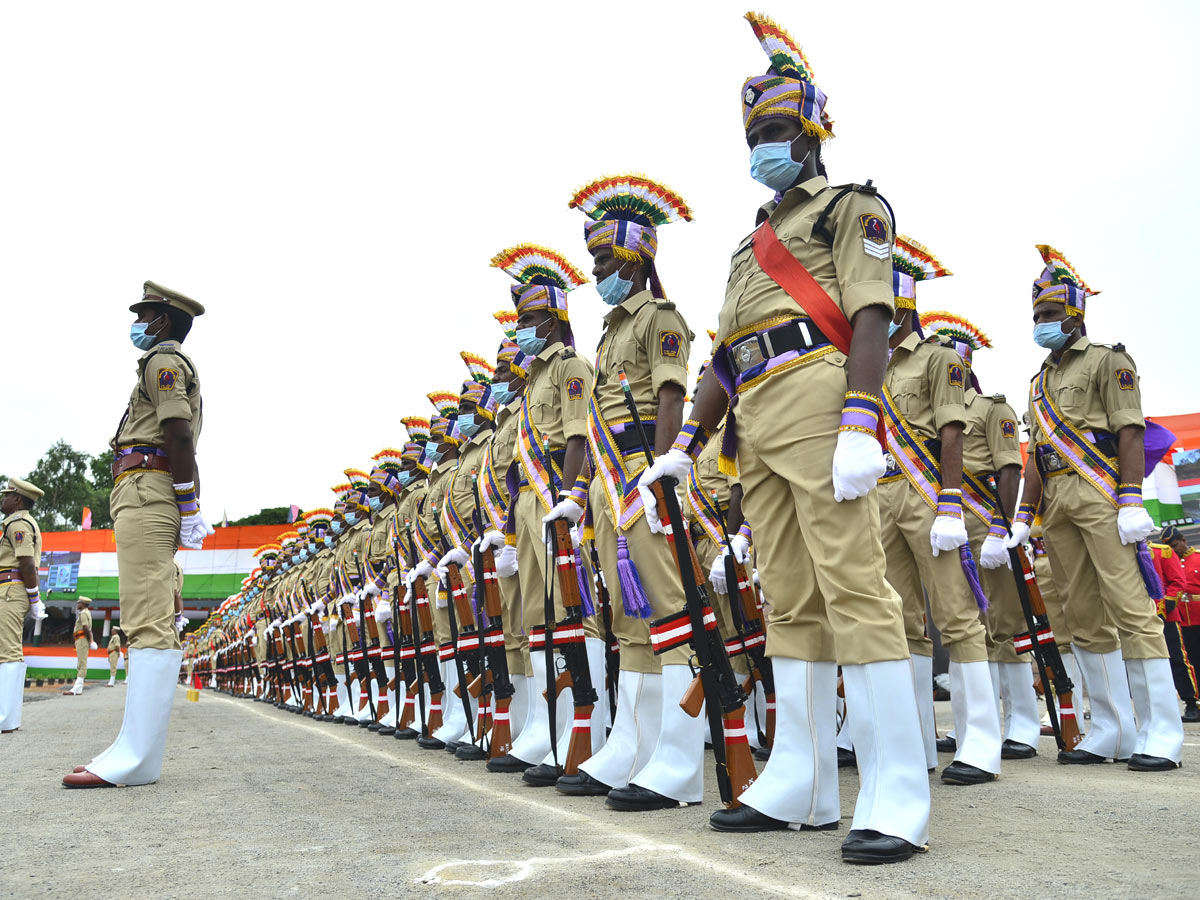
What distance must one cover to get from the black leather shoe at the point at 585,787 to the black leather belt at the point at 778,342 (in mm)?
2292

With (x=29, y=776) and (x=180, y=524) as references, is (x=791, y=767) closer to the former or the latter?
(x=180, y=524)

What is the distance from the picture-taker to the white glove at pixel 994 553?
6.24 m

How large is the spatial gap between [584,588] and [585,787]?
106 centimetres

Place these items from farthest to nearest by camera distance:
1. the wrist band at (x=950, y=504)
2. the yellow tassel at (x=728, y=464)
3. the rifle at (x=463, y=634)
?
the rifle at (x=463, y=634) → the wrist band at (x=950, y=504) → the yellow tassel at (x=728, y=464)

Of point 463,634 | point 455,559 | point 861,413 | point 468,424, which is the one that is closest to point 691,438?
point 861,413

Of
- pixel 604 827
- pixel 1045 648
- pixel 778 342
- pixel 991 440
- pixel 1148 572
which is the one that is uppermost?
pixel 991 440

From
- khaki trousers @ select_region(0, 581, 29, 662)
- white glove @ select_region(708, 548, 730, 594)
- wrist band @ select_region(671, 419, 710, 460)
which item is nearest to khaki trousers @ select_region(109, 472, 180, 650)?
white glove @ select_region(708, 548, 730, 594)

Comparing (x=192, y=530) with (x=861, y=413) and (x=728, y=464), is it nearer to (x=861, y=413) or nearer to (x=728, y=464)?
(x=728, y=464)

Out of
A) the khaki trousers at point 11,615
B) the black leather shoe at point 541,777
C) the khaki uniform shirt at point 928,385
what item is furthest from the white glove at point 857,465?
the khaki trousers at point 11,615

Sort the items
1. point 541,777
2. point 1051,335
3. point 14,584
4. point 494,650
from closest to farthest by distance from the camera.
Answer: point 541,777, point 1051,335, point 494,650, point 14,584

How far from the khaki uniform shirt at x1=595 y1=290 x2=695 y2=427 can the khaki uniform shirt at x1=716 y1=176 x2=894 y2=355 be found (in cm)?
89

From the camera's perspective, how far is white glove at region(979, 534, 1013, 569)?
6.24 m

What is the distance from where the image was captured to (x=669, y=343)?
15.9 ft

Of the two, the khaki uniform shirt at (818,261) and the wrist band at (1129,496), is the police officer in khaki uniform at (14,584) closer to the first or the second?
the khaki uniform shirt at (818,261)
